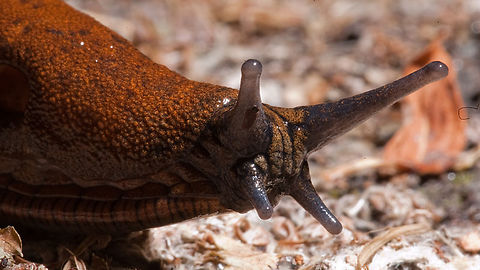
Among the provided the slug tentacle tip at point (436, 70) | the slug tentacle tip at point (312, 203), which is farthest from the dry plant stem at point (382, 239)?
Result: the slug tentacle tip at point (436, 70)

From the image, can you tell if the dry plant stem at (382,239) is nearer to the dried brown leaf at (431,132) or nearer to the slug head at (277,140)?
the slug head at (277,140)

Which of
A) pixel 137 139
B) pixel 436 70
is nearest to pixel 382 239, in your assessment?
pixel 436 70

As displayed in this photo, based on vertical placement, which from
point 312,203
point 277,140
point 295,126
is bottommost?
point 312,203

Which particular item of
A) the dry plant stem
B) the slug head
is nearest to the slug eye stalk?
the slug head

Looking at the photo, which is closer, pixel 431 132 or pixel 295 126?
pixel 295 126

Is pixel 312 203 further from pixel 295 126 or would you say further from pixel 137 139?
pixel 137 139

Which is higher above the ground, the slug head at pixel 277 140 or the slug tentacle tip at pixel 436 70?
the slug tentacle tip at pixel 436 70

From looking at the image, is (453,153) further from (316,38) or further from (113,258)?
(113,258)
